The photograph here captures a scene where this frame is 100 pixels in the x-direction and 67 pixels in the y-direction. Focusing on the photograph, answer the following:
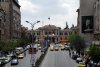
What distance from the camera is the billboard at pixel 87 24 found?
60719 millimetres

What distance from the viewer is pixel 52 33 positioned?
477 ft

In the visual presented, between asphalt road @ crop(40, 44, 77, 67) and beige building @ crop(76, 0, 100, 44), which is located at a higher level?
beige building @ crop(76, 0, 100, 44)

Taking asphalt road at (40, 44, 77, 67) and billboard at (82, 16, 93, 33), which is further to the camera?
billboard at (82, 16, 93, 33)

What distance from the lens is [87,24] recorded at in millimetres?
61188

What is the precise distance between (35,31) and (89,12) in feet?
303

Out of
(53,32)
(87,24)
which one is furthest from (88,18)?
(53,32)

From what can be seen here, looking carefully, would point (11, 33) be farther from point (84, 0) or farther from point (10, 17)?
point (84, 0)

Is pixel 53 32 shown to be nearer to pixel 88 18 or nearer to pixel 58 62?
pixel 88 18

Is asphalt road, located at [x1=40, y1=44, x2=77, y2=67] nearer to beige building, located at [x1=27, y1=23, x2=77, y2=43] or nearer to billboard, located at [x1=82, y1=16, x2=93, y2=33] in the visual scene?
billboard, located at [x1=82, y1=16, x2=93, y2=33]

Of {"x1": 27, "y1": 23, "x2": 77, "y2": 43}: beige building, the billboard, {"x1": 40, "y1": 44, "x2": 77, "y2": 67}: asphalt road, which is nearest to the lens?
{"x1": 40, "y1": 44, "x2": 77, "y2": 67}: asphalt road

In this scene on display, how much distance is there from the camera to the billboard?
6072 cm

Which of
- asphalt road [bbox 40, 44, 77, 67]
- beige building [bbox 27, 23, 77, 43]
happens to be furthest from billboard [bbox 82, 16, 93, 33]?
beige building [bbox 27, 23, 77, 43]

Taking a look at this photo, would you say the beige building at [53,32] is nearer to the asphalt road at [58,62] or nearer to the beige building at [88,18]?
the beige building at [88,18]

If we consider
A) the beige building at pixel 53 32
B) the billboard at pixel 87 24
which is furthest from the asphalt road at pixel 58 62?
the beige building at pixel 53 32
